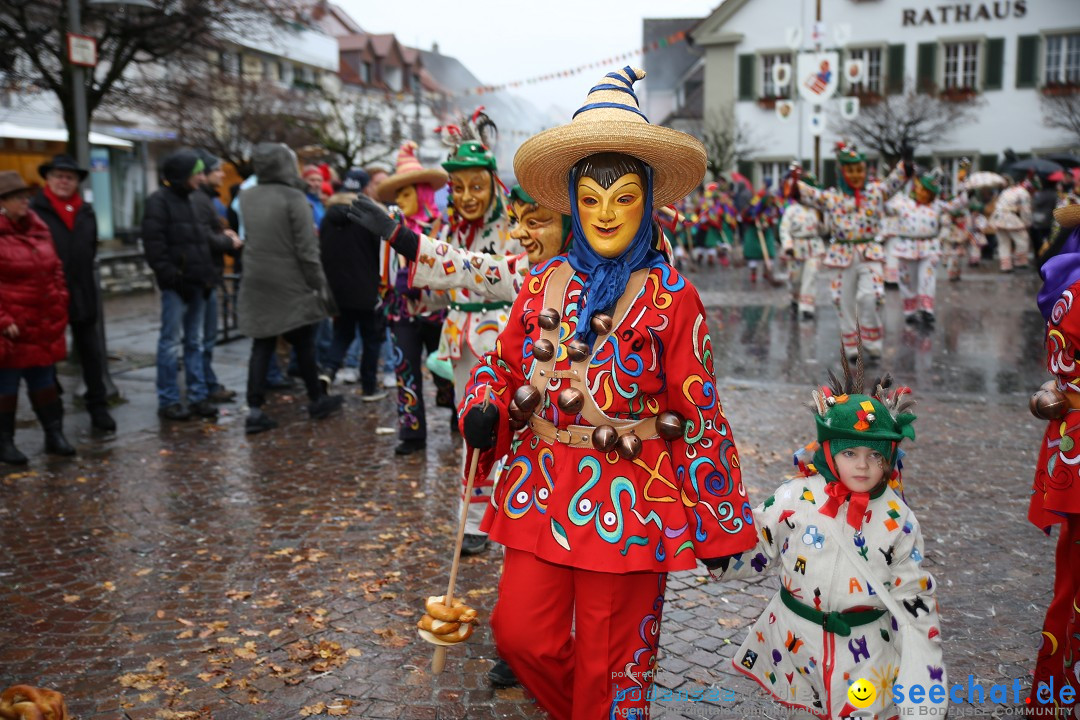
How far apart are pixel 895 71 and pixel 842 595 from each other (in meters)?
34.9

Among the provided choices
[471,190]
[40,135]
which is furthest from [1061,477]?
[40,135]

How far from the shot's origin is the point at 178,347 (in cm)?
842

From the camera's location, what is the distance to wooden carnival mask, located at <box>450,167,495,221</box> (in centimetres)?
550

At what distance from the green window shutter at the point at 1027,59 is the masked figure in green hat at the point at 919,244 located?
Answer: 2216cm

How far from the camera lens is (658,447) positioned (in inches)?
123

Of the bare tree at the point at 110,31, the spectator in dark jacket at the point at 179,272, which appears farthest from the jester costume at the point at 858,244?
the spectator in dark jacket at the point at 179,272

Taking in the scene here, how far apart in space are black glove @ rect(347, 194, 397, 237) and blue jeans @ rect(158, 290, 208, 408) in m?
4.56

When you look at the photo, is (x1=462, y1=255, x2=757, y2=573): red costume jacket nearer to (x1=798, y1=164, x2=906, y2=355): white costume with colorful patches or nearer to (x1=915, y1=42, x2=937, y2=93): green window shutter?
(x1=798, y1=164, x2=906, y2=355): white costume with colorful patches

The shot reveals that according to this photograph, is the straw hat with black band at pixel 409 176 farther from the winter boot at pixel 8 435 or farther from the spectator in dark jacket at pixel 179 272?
the winter boot at pixel 8 435

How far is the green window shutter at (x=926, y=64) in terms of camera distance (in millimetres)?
33875

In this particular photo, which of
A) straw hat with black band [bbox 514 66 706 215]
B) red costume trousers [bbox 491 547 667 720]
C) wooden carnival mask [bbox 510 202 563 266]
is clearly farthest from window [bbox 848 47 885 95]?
red costume trousers [bbox 491 547 667 720]

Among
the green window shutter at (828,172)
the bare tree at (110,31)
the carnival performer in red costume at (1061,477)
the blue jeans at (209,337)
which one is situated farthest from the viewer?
the green window shutter at (828,172)

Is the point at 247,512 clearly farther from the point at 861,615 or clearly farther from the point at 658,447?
the point at 861,615

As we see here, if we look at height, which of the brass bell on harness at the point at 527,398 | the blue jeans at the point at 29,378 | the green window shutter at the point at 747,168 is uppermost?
the green window shutter at the point at 747,168
